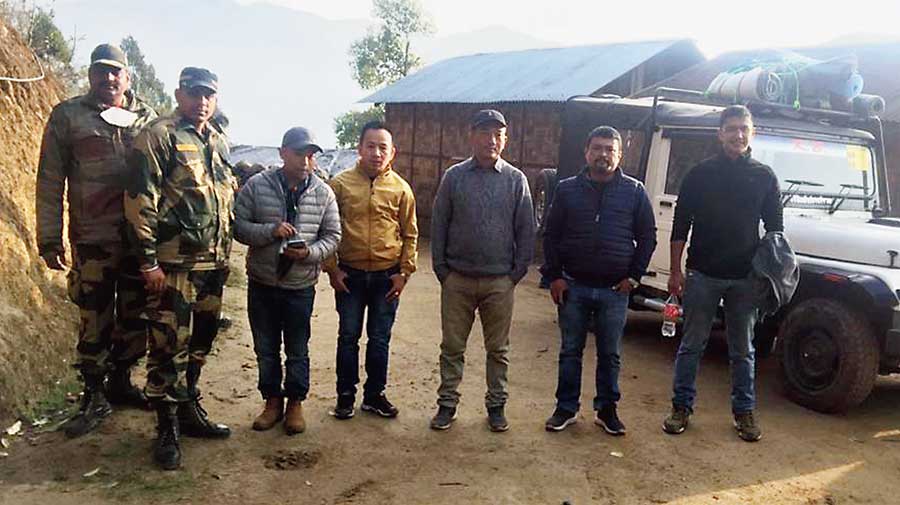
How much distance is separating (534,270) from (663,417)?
628 centimetres

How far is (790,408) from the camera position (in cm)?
461

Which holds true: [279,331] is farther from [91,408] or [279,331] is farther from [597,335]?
[597,335]

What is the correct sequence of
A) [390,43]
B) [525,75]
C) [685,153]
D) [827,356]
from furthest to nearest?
[390,43] → [525,75] → [685,153] → [827,356]

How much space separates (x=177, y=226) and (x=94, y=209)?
23.7 inches

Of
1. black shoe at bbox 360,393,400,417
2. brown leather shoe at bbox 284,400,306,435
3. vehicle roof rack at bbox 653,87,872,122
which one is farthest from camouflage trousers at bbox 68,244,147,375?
vehicle roof rack at bbox 653,87,872,122

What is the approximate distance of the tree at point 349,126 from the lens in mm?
24434

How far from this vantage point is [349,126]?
25.2m

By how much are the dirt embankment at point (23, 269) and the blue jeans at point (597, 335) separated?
290 cm

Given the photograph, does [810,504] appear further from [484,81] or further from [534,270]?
[484,81]

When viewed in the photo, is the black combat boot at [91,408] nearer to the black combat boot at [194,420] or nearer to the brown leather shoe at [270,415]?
the black combat boot at [194,420]

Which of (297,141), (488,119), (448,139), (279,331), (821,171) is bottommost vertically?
(279,331)

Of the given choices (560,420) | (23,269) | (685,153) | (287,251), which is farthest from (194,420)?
(685,153)

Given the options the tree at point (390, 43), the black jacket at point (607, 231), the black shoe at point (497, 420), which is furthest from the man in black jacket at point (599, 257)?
the tree at point (390, 43)

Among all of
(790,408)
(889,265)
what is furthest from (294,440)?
(889,265)
